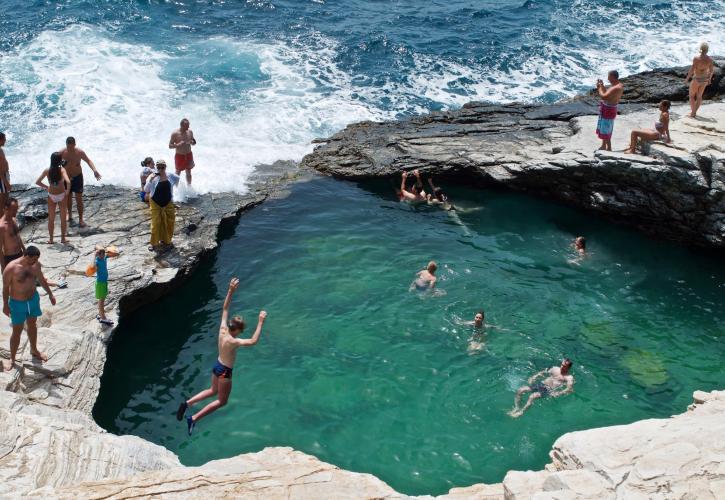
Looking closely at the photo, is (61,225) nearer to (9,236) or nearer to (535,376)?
(9,236)

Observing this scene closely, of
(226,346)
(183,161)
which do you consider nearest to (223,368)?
(226,346)

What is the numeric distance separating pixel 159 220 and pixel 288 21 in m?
20.1

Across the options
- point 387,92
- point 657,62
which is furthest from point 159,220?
point 657,62

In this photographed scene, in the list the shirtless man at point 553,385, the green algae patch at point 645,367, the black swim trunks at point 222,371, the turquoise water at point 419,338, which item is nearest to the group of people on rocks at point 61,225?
the turquoise water at point 419,338

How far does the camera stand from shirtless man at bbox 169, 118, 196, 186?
1831 centimetres

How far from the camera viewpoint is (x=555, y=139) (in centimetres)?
2102

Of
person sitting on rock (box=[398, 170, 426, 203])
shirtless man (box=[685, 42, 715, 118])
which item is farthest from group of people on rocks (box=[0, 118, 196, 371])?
shirtless man (box=[685, 42, 715, 118])

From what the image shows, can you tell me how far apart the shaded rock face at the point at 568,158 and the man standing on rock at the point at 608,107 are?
19.1 inches

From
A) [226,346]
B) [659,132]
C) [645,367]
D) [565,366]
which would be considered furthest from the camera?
[659,132]

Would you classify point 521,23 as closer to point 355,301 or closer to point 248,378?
point 355,301

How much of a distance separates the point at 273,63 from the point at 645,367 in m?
19.9

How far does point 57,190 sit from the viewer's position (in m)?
15.4

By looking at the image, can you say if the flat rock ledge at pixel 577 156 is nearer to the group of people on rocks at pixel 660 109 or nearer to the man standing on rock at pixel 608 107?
the group of people on rocks at pixel 660 109

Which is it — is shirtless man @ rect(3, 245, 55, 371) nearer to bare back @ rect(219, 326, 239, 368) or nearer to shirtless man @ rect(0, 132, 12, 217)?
bare back @ rect(219, 326, 239, 368)
